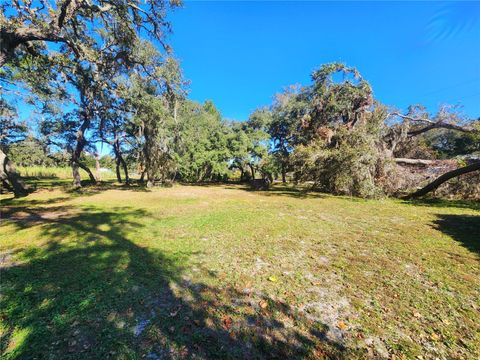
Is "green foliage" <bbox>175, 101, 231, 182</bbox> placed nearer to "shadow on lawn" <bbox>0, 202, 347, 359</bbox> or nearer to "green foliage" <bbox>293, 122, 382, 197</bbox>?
"green foliage" <bbox>293, 122, 382, 197</bbox>

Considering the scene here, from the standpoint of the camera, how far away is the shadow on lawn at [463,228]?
5243mm

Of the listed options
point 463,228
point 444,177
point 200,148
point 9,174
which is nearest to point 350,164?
point 444,177

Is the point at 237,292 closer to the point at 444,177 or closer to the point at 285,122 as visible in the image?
the point at 444,177

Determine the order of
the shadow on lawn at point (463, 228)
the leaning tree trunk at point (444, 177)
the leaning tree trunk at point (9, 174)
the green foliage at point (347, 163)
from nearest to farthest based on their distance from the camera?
the shadow on lawn at point (463, 228), the leaning tree trunk at point (9, 174), the leaning tree trunk at point (444, 177), the green foliage at point (347, 163)

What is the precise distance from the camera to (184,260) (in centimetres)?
420

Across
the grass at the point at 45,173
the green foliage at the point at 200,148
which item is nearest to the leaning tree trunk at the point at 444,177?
the green foliage at the point at 200,148

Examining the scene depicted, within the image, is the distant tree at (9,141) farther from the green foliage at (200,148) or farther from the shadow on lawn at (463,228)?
the shadow on lawn at (463,228)

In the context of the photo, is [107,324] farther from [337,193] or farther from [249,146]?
[249,146]

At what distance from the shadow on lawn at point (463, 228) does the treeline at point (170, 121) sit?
13.1ft

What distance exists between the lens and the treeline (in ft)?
24.0

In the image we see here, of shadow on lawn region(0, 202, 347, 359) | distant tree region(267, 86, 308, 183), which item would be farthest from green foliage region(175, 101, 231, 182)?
shadow on lawn region(0, 202, 347, 359)

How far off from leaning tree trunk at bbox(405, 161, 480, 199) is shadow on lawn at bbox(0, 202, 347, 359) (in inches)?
507

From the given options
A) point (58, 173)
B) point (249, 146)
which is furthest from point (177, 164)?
point (58, 173)

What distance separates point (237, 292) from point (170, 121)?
60.1 feet
